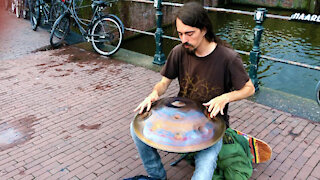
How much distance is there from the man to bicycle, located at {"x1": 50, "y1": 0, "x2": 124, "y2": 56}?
3.39m

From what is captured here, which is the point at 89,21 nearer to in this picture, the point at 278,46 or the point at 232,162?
the point at 232,162

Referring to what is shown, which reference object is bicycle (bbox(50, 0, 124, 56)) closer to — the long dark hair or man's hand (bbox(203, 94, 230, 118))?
the long dark hair

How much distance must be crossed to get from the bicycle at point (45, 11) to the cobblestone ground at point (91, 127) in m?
2.04

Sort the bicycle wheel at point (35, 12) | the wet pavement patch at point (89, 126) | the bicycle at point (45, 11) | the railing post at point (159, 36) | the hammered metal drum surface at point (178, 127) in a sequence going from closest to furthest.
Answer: the hammered metal drum surface at point (178, 127)
the wet pavement patch at point (89, 126)
the railing post at point (159, 36)
the bicycle at point (45, 11)
the bicycle wheel at point (35, 12)

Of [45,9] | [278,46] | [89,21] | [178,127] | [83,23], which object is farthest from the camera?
[278,46]

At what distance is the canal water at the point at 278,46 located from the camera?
20.2 ft

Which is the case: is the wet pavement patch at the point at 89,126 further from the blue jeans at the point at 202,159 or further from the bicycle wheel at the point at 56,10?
the bicycle wheel at the point at 56,10

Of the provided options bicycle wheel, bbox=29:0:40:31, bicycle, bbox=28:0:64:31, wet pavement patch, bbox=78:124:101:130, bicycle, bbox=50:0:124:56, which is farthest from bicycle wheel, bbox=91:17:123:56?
wet pavement patch, bbox=78:124:101:130

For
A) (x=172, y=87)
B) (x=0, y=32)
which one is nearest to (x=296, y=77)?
(x=172, y=87)

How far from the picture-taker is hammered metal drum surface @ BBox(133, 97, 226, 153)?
1.83 metres

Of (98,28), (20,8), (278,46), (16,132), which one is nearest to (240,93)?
(16,132)

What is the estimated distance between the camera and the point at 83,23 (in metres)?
6.18

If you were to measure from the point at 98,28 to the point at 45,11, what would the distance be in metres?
2.16

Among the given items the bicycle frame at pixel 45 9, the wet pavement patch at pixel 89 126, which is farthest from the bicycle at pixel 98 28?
the wet pavement patch at pixel 89 126
